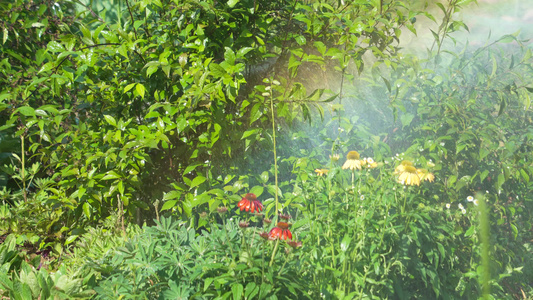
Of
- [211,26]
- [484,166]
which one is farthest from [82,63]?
[484,166]

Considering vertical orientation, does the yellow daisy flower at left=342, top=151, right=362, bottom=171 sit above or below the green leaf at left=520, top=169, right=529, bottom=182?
above

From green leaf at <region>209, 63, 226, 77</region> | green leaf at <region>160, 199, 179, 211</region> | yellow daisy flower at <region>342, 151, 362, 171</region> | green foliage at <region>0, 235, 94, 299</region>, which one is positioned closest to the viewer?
green foliage at <region>0, 235, 94, 299</region>

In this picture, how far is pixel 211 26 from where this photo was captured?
6.66 ft

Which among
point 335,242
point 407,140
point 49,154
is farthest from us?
point 407,140

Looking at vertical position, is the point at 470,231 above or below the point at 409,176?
below

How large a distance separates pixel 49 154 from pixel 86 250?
0.71m

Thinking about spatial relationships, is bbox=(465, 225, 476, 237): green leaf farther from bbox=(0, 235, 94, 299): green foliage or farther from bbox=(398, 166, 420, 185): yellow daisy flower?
bbox=(0, 235, 94, 299): green foliage

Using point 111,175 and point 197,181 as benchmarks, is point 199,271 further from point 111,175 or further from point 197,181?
point 111,175

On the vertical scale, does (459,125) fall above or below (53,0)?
below

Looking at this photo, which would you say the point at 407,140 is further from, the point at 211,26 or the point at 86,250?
the point at 86,250

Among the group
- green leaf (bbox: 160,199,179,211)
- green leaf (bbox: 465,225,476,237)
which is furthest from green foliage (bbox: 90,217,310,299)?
green leaf (bbox: 465,225,476,237)

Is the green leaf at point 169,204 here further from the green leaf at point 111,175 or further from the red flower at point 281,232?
the red flower at point 281,232

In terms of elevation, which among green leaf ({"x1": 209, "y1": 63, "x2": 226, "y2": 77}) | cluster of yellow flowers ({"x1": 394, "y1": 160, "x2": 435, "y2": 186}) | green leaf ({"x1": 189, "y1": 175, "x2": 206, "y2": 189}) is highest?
green leaf ({"x1": 209, "y1": 63, "x2": 226, "y2": 77})

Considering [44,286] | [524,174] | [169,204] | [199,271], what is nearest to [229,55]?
[169,204]
